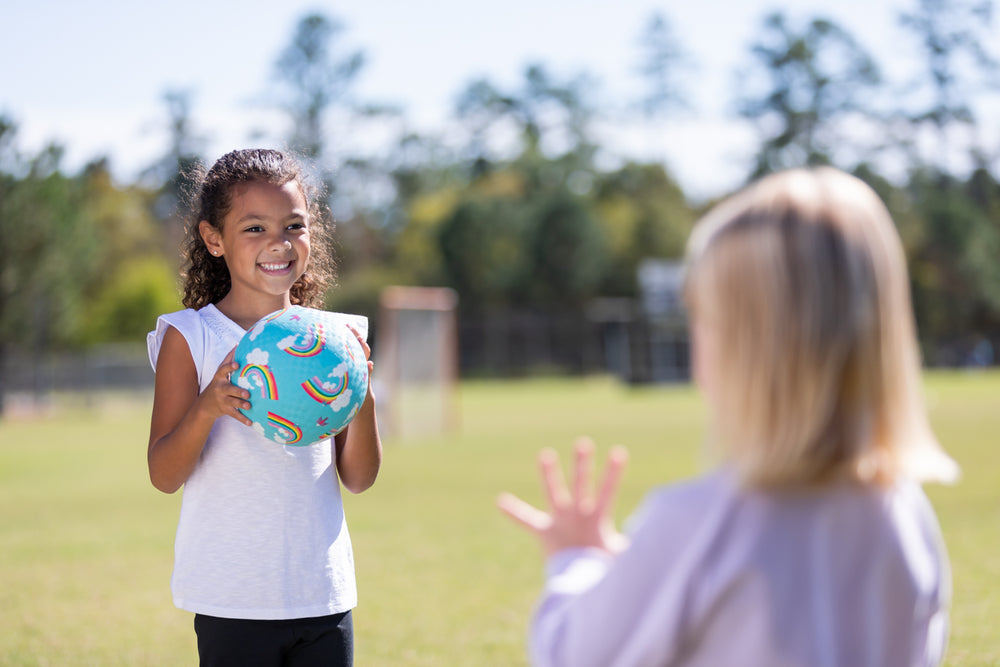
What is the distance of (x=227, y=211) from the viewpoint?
3.02 m

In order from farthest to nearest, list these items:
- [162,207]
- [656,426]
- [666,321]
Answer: [162,207] < [666,321] < [656,426]

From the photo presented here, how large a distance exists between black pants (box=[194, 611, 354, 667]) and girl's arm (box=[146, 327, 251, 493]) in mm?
392

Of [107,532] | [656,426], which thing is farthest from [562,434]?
[107,532]

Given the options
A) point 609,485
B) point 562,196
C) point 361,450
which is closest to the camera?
point 609,485

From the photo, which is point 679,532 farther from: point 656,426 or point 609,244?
point 609,244

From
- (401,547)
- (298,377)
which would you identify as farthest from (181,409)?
(401,547)

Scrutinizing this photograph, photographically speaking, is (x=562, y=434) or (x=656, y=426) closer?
(x=562, y=434)

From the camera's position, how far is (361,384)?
9.23 feet

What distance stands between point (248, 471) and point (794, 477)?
1.68 m

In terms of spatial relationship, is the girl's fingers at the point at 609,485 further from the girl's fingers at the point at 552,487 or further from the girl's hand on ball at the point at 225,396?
the girl's hand on ball at the point at 225,396

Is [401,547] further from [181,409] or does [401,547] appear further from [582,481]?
[582,481]

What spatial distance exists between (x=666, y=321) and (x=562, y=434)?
29.2 m

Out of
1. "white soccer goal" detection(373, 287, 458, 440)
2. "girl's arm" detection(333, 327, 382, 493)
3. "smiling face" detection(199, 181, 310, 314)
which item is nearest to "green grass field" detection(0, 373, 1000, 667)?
"girl's arm" detection(333, 327, 382, 493)

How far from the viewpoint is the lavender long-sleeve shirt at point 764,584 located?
1503mm
